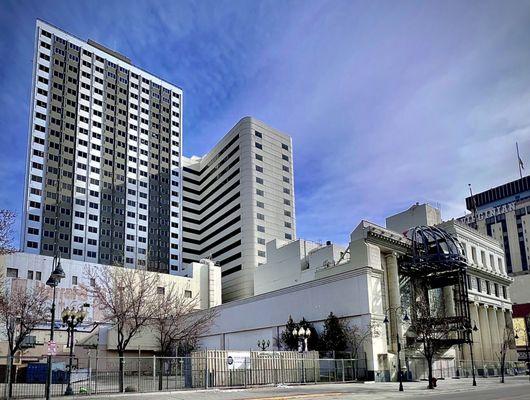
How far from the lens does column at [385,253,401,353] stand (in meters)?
53.0

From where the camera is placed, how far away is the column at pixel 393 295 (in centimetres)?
5296

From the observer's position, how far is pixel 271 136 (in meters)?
128

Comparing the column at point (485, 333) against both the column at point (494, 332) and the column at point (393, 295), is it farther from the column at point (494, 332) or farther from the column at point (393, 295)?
the column at point (393, 295)

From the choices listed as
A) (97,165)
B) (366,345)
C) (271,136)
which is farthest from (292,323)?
(97,165)

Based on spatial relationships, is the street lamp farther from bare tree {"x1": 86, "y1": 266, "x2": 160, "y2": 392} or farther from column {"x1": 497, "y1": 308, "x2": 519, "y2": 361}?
column {"x1": 497, "y1": 308, "x2": 519, "y2": 361}

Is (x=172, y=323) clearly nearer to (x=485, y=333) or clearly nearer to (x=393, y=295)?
(x=393, y=295)

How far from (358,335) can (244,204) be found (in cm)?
7190

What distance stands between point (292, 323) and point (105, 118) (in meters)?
93.7

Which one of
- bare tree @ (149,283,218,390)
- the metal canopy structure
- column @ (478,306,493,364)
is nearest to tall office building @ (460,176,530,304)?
column @ (478,306,493,364)

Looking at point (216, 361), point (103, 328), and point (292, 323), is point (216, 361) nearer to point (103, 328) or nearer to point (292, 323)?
point (292, 323)

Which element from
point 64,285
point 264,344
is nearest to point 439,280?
point 264,344

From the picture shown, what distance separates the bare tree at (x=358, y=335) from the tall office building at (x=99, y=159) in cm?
6860

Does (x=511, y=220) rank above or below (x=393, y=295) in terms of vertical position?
above

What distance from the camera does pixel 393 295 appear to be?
177 ft
